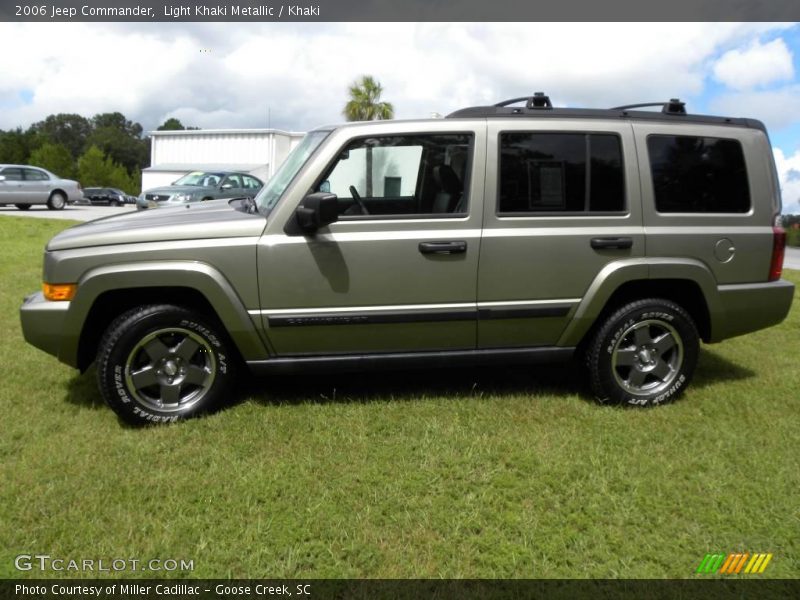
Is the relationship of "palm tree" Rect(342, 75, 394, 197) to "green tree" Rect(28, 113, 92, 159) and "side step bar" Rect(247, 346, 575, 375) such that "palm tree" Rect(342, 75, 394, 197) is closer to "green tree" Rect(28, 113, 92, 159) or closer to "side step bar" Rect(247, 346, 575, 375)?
"side step bar" Rect(247, 346, 575, 375)

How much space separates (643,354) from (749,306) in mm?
807

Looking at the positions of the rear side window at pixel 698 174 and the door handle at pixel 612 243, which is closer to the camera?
the door handle at pixel 612 243

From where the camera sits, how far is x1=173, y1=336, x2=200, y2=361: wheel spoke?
149 inches

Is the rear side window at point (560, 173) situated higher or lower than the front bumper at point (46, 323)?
higher

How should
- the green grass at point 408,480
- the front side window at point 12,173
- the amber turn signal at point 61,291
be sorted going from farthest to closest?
the front side window at point 12,173
the amber turn signal at point 61,291
the green grass at point 408,480

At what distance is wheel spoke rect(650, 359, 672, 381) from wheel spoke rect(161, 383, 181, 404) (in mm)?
3093

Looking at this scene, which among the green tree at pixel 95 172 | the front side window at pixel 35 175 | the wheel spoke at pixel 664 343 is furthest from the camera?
the green tree at pixel 95 172

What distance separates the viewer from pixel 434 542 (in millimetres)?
2709

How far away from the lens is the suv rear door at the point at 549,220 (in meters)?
3.91

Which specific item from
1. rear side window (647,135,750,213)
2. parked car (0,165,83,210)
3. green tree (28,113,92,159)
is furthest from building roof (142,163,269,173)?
green tree (28,113,92,159)

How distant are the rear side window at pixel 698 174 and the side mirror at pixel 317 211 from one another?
6.97ft

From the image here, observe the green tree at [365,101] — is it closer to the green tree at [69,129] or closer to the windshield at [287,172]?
the windshield at [287,172]

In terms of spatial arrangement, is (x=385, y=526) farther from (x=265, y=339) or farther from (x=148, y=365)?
(x=148, y=365)

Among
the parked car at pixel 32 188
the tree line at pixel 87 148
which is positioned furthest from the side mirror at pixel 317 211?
the tree line at pixel 87 148
